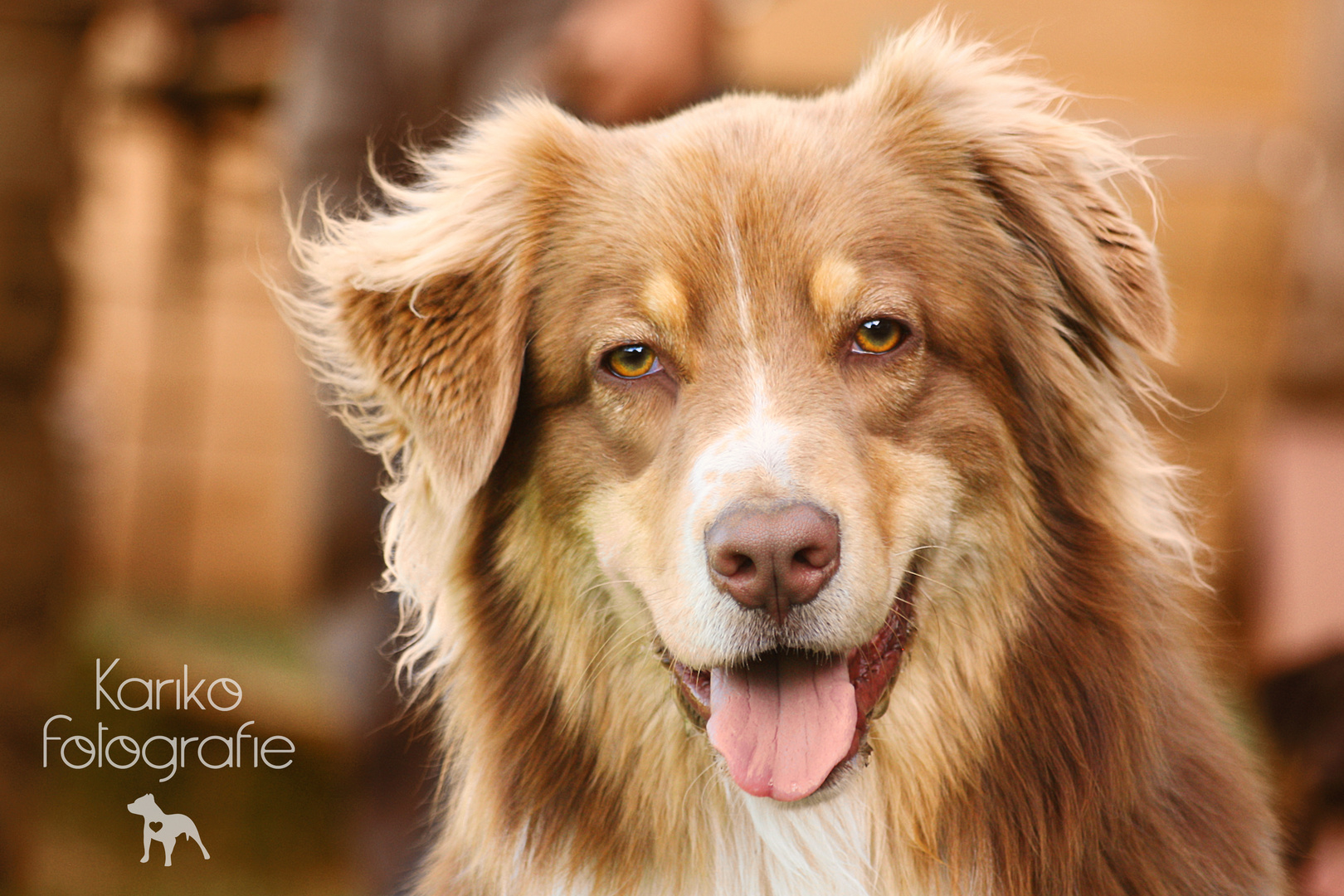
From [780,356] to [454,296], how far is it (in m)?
0.78

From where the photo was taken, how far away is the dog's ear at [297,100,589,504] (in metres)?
2.80

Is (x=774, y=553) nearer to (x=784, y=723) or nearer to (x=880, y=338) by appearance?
(x=784, y=723)

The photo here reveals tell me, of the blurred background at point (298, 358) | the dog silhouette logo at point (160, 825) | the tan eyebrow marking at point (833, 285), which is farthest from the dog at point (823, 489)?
the dog silhouette logo at point (160, 825)

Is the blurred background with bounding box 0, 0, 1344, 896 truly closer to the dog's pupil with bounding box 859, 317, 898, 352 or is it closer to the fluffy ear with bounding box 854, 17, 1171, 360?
the fluffy ear with bounding box 854, 17, 1171, 360

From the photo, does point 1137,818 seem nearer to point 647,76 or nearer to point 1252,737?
point 1252,737

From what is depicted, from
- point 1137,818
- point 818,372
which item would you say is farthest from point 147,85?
point 1137,818

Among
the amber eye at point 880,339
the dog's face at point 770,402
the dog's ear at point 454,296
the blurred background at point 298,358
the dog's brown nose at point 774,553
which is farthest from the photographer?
the blurred background at point 298,358

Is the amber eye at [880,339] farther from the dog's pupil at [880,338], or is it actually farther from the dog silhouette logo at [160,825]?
the dog silhouette logo at [160,825]

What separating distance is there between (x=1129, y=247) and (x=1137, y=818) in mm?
1138

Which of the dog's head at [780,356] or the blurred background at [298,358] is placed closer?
the dog's head at [780,356]

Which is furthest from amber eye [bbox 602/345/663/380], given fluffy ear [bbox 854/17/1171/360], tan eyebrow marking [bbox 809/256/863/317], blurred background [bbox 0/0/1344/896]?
blurred background [bbox 0/0/1344/896]

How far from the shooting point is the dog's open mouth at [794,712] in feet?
8.04

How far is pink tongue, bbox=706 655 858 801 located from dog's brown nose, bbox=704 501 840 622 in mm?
205

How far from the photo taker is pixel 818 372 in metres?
2.61
